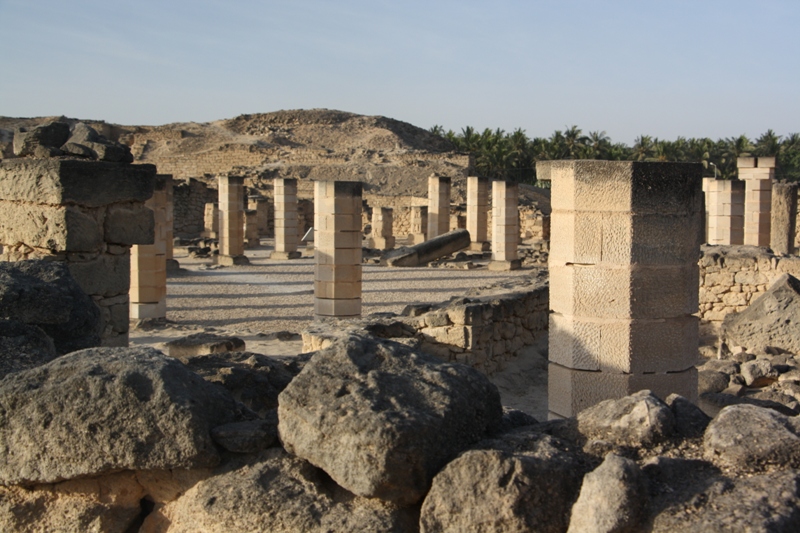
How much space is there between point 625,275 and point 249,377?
10.1ft

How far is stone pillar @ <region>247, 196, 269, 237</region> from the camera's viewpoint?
33188mm

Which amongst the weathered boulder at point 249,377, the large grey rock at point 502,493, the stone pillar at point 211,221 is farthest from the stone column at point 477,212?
the large grey rock at point 502,493

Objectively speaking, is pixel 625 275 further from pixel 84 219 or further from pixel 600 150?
pixel 600 150

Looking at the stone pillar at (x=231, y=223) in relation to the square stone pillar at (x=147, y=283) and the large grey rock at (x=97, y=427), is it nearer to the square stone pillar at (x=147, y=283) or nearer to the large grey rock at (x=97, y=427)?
the square stone pillar at (x=147, y=283)

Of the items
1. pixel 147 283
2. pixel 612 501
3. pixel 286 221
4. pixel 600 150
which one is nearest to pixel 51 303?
pixel 612 501

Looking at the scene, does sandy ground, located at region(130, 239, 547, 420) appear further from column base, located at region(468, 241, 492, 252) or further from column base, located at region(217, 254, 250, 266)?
column base, located at region(468, 241, 492, 252)

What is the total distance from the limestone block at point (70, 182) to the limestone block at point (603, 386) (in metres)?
4.61

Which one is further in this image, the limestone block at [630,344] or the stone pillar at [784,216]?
the stone pillar at [784,216]

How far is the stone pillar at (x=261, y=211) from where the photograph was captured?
3319 cm

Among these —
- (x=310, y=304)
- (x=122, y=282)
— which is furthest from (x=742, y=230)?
(x=122, y=282)

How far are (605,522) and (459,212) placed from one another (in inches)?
1198

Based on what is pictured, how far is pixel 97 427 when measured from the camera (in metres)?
3.62

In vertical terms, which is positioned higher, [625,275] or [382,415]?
[625,275]

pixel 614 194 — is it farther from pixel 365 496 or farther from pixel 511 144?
pixel 511 144
